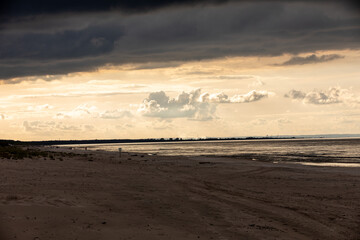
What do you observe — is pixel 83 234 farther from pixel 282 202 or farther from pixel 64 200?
pixel 282 202

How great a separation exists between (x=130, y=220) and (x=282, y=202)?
27.1 feet

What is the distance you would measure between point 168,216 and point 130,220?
151cm

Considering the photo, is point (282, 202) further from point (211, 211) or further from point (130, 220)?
point (130, 220)

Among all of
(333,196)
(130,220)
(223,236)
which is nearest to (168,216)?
(130,220)

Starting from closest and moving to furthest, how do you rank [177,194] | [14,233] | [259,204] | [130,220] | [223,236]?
[14,233] → [223,236] → [130,220] → [259,204] → [177,194]

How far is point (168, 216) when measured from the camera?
13250 mm

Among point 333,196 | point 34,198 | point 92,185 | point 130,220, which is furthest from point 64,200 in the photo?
point 333,196

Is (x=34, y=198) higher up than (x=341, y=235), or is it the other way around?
(x=34, y=198)

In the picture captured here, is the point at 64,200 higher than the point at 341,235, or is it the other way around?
the point at 64,200

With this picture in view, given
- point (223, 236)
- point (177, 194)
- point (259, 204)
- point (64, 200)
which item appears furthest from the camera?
point (177, 194)

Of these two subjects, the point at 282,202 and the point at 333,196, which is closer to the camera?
the point at 282,202

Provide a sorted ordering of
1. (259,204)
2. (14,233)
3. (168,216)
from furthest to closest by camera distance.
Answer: (259,204)
(168,216)
(14,233)

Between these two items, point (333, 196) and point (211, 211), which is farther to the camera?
point (333, 196)

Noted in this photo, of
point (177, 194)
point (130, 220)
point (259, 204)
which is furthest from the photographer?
point (177, 194)
